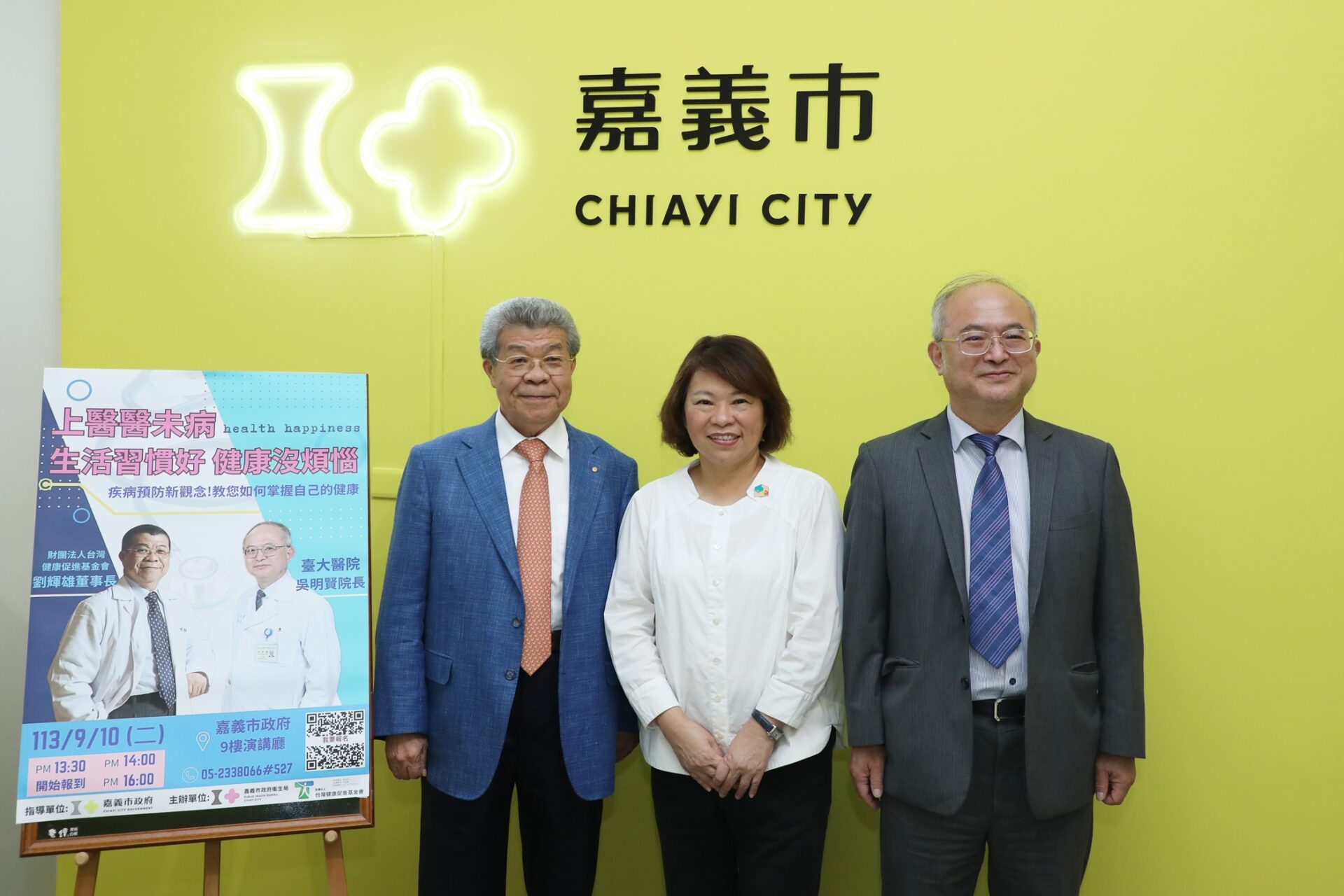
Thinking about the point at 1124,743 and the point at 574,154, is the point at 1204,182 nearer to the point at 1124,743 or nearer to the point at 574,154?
the point at 1124,743

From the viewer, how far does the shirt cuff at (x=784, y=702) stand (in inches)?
76.5

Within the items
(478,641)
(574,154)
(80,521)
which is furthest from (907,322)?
(80,521)

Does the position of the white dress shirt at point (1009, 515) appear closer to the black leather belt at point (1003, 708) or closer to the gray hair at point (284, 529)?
the black leather belt at point (1003, 708)

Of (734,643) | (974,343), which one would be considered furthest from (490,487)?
(974,343)

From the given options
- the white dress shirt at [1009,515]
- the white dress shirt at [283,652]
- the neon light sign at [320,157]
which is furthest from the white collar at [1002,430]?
the neon light sign at [320,157]

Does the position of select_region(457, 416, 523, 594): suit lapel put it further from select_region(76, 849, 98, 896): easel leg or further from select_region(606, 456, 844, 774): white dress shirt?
select_region(76, 849, 98, 896): easel leg

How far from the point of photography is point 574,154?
282cm

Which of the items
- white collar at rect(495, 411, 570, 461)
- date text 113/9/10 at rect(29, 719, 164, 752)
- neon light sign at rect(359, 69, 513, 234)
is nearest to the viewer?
date text 113/9/10 at rect(29, 719, 164, 752)

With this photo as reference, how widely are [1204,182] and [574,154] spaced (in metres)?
1.80

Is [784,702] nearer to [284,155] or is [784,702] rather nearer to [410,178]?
[410,178]

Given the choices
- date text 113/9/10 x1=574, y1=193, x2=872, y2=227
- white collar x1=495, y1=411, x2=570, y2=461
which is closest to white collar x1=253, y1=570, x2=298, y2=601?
white collar x1=495, y1=411, x2=570, y2=461

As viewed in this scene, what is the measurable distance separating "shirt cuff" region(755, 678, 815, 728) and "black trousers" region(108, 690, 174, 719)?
1.23 metres

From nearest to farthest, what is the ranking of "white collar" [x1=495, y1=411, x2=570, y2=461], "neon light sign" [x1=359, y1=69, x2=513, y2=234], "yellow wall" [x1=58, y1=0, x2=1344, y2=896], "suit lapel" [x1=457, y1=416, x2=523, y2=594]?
"suit lapel" [x1=457, y1=416, x2=523, y2=594] < "white collar" [x1=495, y1=411, x2=570, y2=461] < "yellow wall" [x1=58, y1=0, x2=1344, y2=896] < "neon light sign" [x1=359, y1=69, x2=513, y2=234]

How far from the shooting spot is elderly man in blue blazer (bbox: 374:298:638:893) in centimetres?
210
